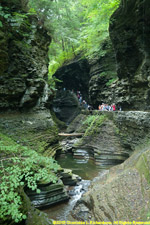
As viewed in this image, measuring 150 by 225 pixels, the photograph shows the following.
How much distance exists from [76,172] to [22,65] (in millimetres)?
9024

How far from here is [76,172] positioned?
36.1ft

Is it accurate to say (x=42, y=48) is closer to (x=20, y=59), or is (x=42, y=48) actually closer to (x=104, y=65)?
(x=20, y=59)

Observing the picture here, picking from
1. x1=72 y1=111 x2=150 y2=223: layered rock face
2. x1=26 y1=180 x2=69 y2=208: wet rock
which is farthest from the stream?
x1=72 y1=111 x2=150 y2=223: layered rock face

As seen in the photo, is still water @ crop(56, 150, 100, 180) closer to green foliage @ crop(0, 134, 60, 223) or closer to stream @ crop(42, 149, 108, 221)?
stream @ crop(42, 149, 108, 221)

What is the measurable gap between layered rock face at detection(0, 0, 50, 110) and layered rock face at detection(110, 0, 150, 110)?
7.44m

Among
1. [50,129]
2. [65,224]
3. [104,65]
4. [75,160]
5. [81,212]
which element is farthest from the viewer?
[104,65]

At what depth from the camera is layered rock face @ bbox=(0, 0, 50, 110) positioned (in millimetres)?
10977

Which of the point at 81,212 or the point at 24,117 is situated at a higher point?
the point at 24,117

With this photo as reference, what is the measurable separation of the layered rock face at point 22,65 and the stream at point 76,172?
19.2 ft

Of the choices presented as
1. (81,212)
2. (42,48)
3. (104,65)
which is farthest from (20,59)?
(104,65)

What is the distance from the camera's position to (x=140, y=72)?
13102 millimetres

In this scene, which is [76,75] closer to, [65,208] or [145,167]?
[65,208]

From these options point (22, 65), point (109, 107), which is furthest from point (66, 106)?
point (22, 65)

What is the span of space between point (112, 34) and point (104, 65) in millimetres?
6586
